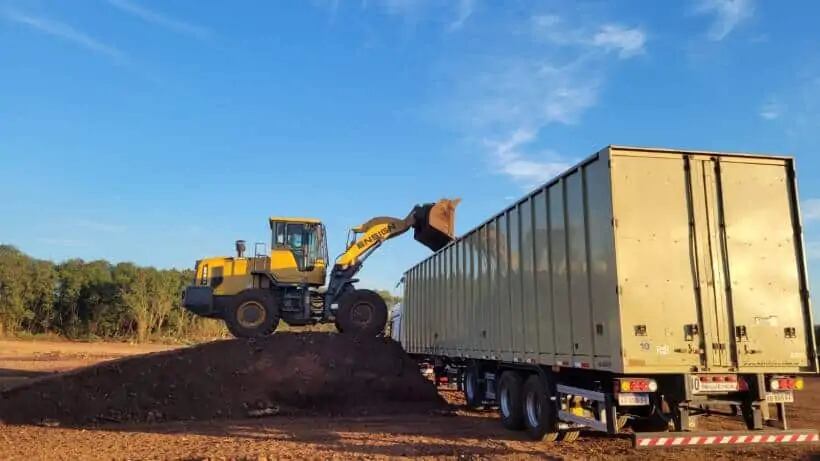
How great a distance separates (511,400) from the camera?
10.2 meters

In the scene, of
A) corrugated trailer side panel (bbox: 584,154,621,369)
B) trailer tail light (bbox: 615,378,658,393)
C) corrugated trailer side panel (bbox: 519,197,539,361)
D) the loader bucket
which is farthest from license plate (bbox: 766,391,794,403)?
the loader bucket

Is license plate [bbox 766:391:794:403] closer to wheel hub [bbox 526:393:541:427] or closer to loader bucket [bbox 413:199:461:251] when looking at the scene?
wheel hub [bbox 526:393:541:427]

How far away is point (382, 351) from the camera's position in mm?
15125

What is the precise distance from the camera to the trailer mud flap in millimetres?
6930

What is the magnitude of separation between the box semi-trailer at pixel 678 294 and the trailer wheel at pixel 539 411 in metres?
0.23

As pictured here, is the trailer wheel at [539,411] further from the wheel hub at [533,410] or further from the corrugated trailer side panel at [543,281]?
the corrugated trailer side panel at [543,281]

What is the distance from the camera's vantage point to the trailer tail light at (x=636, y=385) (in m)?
7.08

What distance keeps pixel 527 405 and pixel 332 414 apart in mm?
4958

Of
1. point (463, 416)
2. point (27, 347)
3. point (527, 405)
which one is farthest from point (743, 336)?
point (27, 347)

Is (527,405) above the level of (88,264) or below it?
below

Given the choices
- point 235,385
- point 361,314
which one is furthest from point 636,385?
point 361,314

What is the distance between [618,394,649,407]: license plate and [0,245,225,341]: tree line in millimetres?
48542

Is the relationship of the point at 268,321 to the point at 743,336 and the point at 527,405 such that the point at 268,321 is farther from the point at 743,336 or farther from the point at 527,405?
the point at 743,336

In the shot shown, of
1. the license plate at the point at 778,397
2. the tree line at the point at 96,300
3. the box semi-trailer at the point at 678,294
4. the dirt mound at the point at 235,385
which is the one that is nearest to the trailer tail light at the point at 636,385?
the box semi-trailer at the point at 678,294
